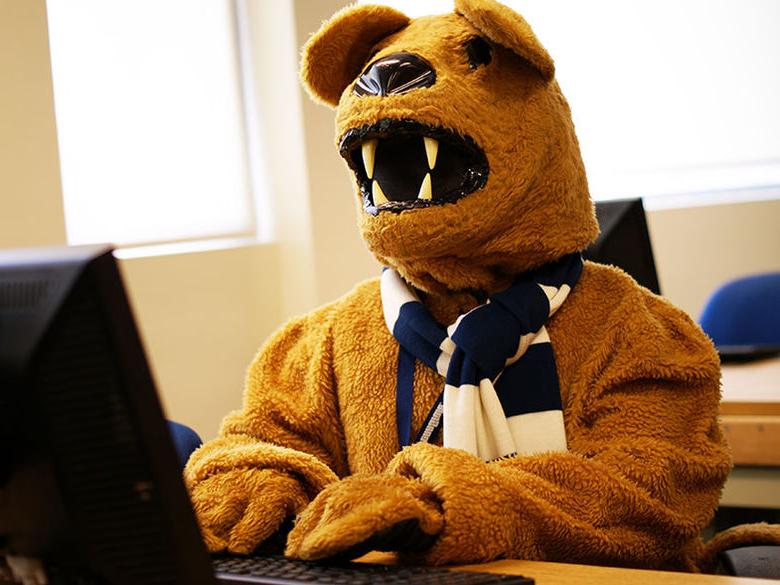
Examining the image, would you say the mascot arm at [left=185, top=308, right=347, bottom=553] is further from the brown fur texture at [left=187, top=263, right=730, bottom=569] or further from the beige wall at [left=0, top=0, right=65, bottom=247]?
the beige wall at [left=0, top=0, right=65, bottom=247]

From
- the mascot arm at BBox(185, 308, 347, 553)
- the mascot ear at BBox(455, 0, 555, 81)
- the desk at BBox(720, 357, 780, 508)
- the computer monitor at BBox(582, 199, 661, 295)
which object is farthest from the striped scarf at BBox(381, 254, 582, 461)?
the desk at BBox(720, 357, 780, 508)

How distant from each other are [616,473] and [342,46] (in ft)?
2.03

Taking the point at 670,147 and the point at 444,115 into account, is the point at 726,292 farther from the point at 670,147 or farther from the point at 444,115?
the point at 444,115

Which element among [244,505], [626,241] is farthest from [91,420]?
[626,241]

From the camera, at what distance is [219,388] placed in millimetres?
3320

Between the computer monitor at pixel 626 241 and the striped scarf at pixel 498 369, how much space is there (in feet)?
1.66

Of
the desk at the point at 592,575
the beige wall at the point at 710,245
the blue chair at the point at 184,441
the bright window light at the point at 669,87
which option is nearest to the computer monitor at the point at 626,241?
the blue chair at the point at 184,441

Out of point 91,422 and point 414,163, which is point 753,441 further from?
point 91,422

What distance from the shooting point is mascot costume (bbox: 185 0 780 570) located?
1.15m

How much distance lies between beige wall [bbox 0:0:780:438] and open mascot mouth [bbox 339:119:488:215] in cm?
181

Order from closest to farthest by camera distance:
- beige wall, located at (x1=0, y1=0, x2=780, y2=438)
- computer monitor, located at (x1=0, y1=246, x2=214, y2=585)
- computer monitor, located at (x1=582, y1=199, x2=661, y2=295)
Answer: computer monitor, located at (x1=0, y1=246, x2=214, y2=585) < computer monitor, located at (x1=582, y1=199, x2=661, y2=295) < beige wall, located at (x1=0, y1=0, x2=780, y2=438)

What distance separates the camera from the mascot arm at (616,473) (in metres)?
1.07

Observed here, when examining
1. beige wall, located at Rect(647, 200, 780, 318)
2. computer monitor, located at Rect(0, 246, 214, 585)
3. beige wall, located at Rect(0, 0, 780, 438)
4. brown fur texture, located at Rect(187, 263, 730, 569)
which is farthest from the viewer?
beige wall, located at Rect(647, 200, 780, 318)

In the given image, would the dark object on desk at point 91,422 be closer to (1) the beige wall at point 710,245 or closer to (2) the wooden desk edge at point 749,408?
(2) the wooden desk edge at point 749,408
